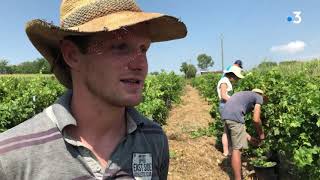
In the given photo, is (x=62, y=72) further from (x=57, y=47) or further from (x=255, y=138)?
(x=255, y=138)

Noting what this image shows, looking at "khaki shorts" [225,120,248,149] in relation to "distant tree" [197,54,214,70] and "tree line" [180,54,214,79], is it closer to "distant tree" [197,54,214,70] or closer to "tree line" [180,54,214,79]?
"tree line" [180,54,214,79]

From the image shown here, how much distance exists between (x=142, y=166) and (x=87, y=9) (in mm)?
662

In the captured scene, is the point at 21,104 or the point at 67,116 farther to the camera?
the point at 21,104

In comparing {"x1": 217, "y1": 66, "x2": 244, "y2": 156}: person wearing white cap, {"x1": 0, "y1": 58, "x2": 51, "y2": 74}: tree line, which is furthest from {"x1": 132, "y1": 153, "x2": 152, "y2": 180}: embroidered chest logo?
{"x1": 0, "y1": 58, "x2": 51, "y2": 74}: tree line

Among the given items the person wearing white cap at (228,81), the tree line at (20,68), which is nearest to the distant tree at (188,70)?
the tree line at (20,68)

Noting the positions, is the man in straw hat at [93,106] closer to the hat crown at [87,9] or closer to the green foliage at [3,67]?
the hat crown at [87,9]

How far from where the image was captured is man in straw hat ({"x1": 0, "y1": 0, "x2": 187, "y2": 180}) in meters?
1.69

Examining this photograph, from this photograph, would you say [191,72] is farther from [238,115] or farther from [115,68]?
[115,68]

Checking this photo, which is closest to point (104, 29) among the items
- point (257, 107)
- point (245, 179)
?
point (257, 107)

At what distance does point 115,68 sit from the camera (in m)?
1.80

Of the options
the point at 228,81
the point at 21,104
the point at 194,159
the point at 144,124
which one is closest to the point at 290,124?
the point at 228,81

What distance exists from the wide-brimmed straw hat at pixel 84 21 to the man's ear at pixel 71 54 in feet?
0.11

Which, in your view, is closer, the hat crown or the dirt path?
the hat crown

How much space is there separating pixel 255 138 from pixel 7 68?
64.2 metres
